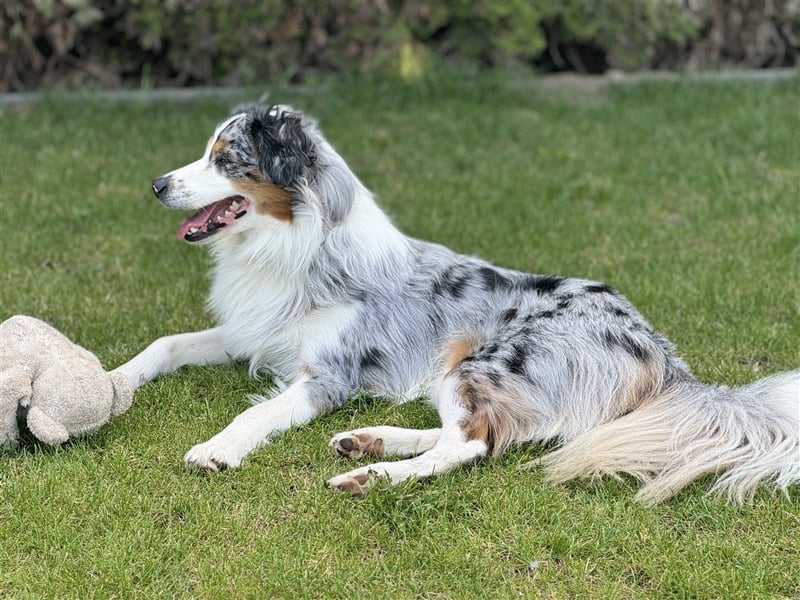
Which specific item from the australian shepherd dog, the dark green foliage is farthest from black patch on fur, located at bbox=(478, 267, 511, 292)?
the dark green foliage

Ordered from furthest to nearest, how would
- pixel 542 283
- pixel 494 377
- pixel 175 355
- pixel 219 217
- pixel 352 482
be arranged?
1. pixel 175 355
2. pixel 542 283
3. pixel 219 217
4. pixel 494 377
5. pixel 352 482

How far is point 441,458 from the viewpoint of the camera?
349 cm

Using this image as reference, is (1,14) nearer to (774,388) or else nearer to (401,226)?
(401,226)

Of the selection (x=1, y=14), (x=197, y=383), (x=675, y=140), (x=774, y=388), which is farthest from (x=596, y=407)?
(x=1, y=14)

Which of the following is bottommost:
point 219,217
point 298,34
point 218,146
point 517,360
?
point 517,360

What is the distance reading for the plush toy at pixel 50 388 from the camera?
3412 mm

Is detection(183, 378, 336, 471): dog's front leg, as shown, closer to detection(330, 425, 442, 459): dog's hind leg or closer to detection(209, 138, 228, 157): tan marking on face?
detection(330, 425, 442, 459): dog's hind leg

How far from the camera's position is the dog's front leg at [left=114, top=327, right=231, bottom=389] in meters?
4.16

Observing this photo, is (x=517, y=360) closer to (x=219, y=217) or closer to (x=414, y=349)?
(x=414, y=349)

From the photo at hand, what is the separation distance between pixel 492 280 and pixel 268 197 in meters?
1.02

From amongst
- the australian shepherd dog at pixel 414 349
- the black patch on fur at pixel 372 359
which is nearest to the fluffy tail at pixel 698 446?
the australian shepherd dog at pixel 414 349

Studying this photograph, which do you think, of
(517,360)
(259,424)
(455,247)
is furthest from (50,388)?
(455,247)

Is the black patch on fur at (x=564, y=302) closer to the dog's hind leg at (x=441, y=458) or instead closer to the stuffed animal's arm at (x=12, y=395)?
the dog's hind leg at (x=441, y=458)

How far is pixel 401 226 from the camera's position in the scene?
614 centimetres
